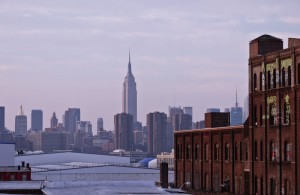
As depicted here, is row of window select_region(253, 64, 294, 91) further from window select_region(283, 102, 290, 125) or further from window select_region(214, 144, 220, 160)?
window select_region(214, 144, 220, 160)

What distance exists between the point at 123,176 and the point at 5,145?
45805mm

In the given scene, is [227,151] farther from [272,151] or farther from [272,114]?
[272,114]

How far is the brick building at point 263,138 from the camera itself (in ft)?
277

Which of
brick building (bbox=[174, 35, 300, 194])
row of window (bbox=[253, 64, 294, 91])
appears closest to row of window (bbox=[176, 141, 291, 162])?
brick building (bbox=[174, 35, 300, 194])

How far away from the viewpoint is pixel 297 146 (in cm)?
8319

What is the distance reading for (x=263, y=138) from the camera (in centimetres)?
9094

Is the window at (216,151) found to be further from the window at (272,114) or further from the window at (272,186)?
the window at (272,114)

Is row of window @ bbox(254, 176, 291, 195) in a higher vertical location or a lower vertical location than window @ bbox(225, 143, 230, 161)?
lower

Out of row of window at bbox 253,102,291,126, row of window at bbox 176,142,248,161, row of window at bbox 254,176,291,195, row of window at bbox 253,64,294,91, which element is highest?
row of window at bbox 253,64,294,91

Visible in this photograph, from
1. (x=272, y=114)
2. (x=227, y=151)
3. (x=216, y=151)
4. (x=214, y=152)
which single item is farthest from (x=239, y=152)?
(x=272, y=114)

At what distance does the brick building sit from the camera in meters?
84.5

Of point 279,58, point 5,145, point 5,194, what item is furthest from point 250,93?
point 5,145

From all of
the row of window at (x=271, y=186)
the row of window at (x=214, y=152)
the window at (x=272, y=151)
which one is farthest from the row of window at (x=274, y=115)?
the row of window at (x=271, y=186)

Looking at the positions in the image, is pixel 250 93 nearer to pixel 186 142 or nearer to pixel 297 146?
pixel 297 146
